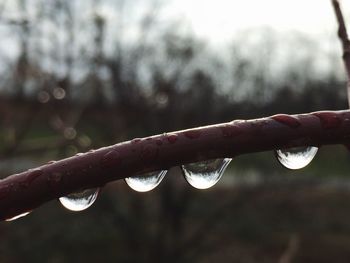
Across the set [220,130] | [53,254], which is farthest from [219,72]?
[220,130]

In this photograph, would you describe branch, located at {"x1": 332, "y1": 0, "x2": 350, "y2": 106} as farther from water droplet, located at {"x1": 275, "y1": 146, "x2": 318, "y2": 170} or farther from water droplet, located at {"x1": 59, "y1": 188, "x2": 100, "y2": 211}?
water droplet, located at {"x1": 59, "y1": 188, "x2": 100, "y2": 211}

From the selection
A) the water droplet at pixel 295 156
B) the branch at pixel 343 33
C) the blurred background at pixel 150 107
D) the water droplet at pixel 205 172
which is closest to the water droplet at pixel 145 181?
the water droplet at pixel 205 172

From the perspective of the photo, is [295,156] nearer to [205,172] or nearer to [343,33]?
[205,172]

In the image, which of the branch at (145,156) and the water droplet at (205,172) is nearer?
the branch at (145,156)

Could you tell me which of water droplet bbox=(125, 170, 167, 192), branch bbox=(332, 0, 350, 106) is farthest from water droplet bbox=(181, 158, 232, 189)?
branch bbox=(332, 0, 350, 106)

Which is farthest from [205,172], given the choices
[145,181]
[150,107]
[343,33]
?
[150,107]

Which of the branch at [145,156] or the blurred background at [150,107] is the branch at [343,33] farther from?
the blurred background at [150,107]
